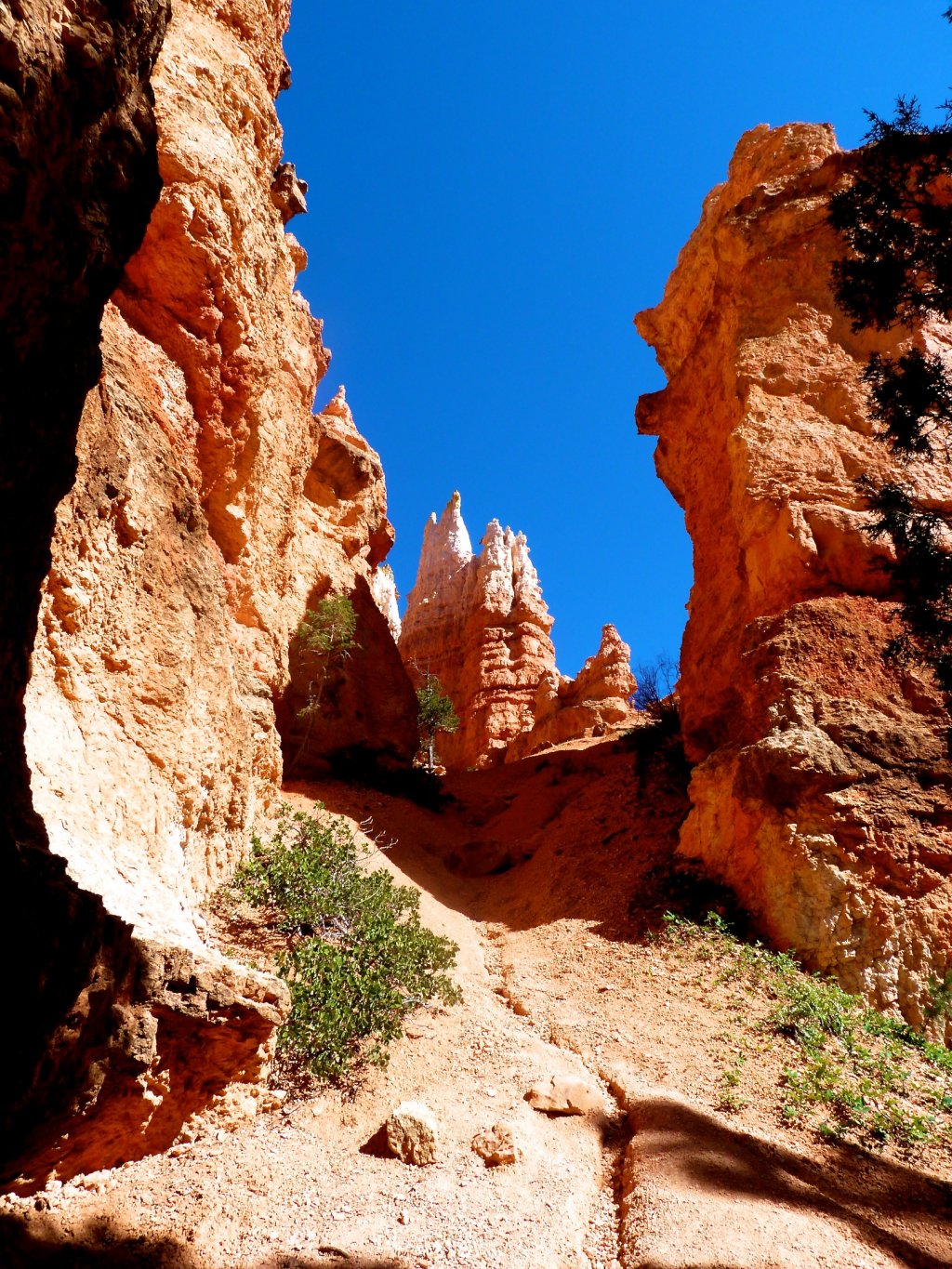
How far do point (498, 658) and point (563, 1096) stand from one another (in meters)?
32.2

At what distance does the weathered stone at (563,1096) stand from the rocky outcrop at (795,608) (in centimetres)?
409

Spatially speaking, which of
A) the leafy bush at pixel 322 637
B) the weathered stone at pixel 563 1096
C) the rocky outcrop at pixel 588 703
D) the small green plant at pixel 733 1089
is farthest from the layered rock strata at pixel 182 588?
the rocky outcrop at pixel 588 703

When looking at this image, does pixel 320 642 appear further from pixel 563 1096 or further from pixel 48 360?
pixel 48 360

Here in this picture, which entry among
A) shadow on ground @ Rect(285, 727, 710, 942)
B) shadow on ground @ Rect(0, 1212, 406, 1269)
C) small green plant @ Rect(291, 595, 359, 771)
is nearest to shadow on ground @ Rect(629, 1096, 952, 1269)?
shadow on ground @ Rect(0, 1212, 406, 1269)

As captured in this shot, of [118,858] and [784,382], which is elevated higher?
[784,382]

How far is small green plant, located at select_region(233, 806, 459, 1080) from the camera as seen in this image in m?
6.00

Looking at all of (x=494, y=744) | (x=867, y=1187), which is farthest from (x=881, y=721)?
(x=494, y=744)

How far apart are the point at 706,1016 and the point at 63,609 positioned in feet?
25.6

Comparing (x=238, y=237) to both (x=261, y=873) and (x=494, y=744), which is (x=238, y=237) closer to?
(x=261, y=873)

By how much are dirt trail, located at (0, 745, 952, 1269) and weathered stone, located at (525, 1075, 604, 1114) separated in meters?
0.10

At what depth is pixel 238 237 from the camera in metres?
10.9

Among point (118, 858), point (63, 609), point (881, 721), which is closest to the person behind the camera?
point (118, 858)

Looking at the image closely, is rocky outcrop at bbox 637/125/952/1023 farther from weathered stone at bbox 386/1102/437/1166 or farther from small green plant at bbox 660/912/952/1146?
weathered stone at bbox 386/1102/437/1166

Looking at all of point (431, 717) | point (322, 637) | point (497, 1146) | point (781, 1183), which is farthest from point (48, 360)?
point (431, 717)
